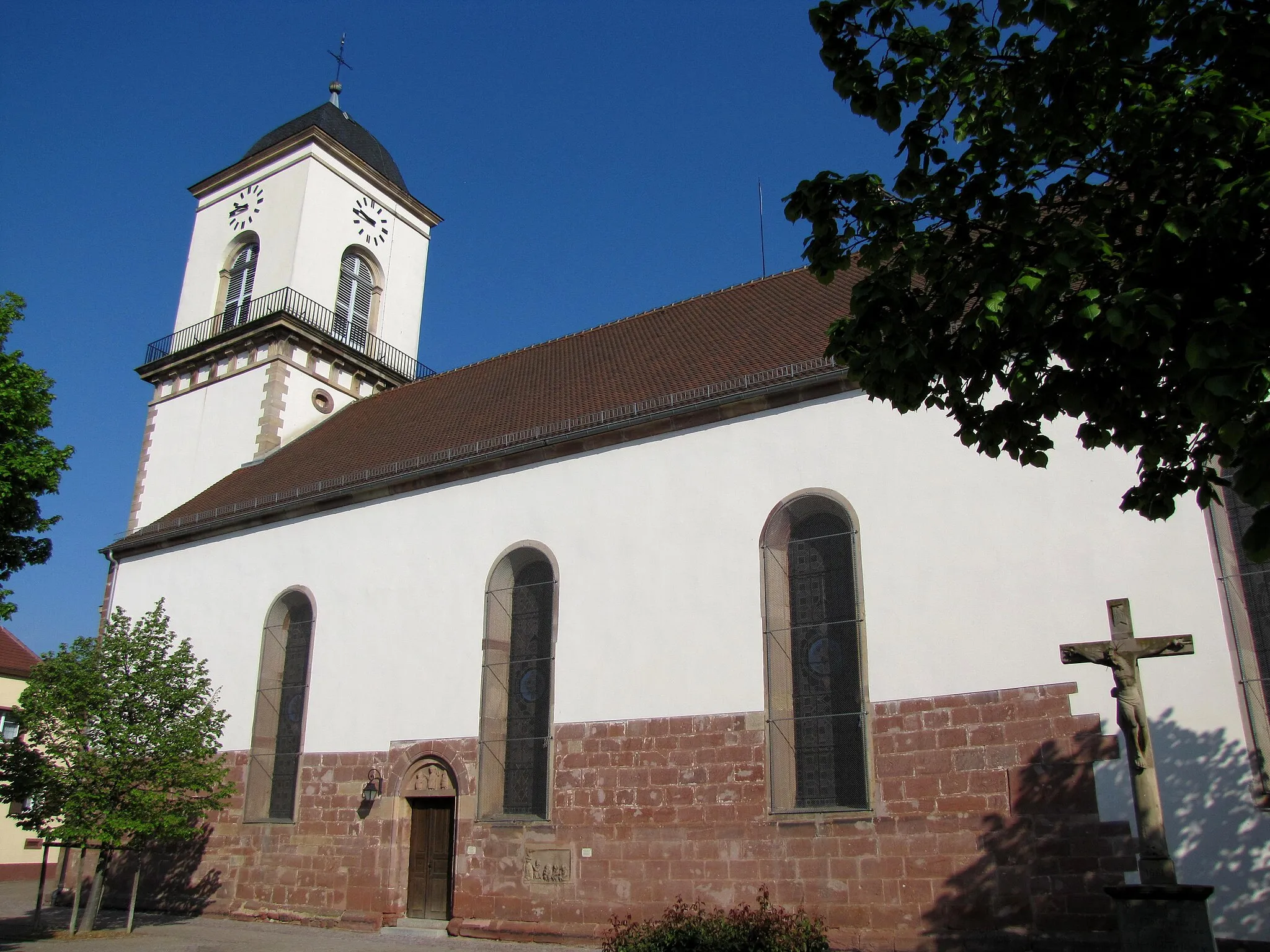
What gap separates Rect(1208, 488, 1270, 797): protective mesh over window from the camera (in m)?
8.94

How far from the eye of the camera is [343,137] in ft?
87.2

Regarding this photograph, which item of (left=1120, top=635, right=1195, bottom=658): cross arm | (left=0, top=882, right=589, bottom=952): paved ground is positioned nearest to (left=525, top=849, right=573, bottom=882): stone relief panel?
(left=0, top=882, right=589, bottom=952): paved ground

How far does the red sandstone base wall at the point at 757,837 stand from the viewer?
9578mm

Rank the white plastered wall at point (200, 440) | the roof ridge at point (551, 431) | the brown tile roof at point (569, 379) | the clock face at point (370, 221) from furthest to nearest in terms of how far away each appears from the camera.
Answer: the clock face at point (370, 221) < the white plastered wall at point (200, 440) < the brown tile roof at point (569, 379) < the roof ridge at point (551, 431)

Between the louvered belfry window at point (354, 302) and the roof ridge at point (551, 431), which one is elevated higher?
the louvered belfry window at point (354, 302)

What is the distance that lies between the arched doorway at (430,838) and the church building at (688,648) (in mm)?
41

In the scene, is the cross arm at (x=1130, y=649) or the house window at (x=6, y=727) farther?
the house window at (x=6, y=727)

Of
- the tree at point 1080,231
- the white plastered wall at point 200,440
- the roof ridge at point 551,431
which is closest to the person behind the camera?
the tree at point 1080,231

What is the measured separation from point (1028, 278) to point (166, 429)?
76.4 feet

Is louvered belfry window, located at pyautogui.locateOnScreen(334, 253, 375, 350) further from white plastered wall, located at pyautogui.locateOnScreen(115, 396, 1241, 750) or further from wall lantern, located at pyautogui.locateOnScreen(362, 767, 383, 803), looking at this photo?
wall lantern, located at pyautogui.locateOnScreen(362, 767, 383, 803)

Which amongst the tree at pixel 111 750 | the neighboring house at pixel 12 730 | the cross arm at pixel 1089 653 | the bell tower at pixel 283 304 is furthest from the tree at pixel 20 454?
the neighboring house at pixel 12 730

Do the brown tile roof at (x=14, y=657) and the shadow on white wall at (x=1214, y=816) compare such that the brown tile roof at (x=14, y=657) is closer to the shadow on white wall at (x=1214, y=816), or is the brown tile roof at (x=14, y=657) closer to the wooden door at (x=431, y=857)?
the wooden door at (x=431, y=857)

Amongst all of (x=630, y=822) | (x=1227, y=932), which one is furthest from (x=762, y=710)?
(x=1227, y=932)

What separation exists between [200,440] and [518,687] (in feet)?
41.9
